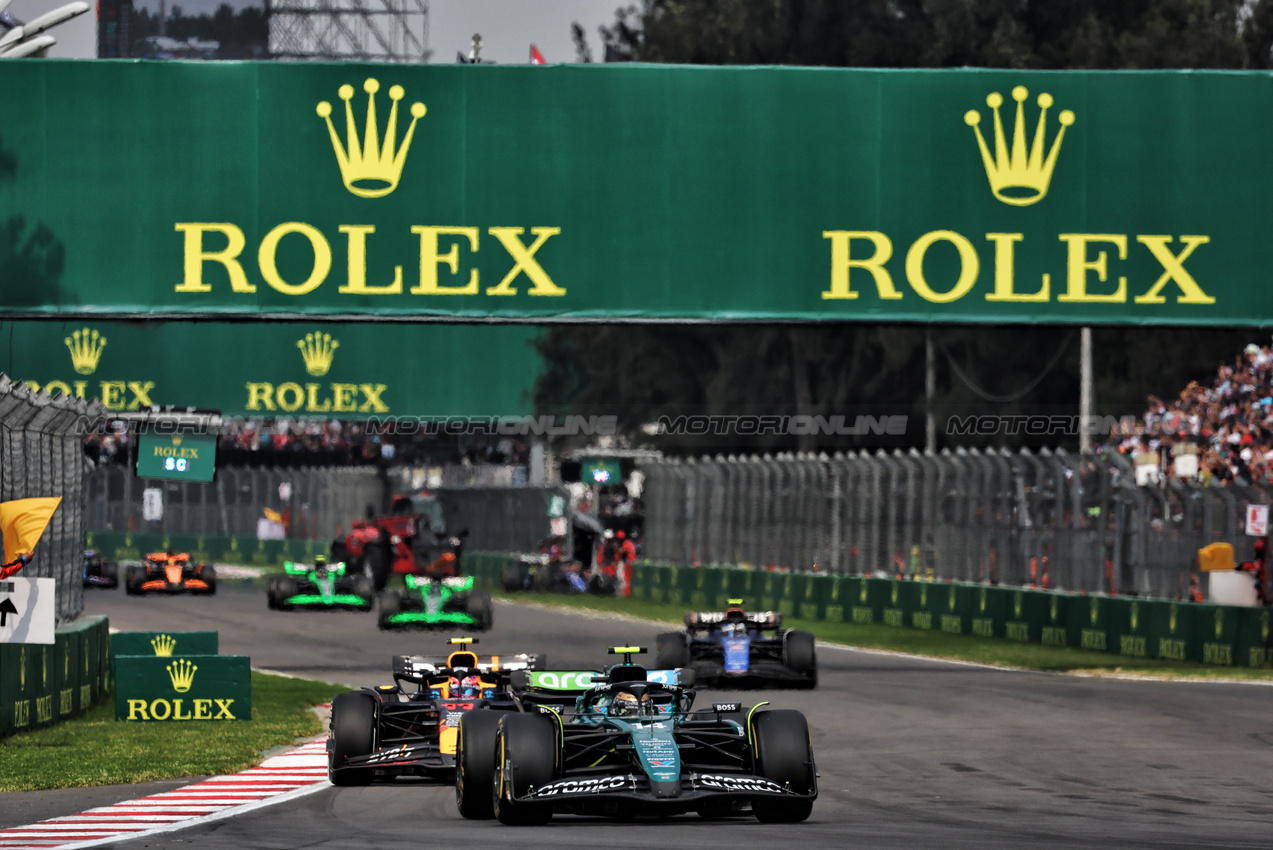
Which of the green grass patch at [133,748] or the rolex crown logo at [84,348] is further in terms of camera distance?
the rolex crown logo at [84,348]

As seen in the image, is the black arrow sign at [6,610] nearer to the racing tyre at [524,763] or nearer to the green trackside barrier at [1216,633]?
the racing tyre at [524,763]

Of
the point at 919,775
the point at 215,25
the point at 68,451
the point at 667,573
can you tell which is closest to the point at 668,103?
the point at 68,451

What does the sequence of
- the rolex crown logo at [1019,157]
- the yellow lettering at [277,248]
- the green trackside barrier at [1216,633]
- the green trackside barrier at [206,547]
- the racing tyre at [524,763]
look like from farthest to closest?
the green trackside barrier at [206,547]
the green trackside barrier at [1216,633]
the rolex crown logo at [1019,157]
the yellow lettering at [277,248]
the racing tyre at [524,763]

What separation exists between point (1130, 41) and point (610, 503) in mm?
17709

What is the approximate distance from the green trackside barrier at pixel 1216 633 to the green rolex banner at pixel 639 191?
215 inches

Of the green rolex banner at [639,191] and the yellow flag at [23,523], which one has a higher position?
the green rolex banner at [639,191]

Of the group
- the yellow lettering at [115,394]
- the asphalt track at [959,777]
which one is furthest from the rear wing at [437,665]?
the yellow lettering at [115,394]

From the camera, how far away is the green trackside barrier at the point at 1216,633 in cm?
2453

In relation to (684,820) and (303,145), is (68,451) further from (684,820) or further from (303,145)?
(684,820)

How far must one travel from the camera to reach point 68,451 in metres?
20.1

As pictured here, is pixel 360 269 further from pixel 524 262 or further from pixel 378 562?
pixel 378 562

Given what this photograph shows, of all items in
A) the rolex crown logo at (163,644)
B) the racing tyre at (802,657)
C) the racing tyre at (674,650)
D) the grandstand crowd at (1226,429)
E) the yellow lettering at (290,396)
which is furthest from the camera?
the yellow lettering at (290,396)

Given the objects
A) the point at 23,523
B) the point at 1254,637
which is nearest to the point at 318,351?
the point at 1254,637

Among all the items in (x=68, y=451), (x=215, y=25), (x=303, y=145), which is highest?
(x=215, y=25)
